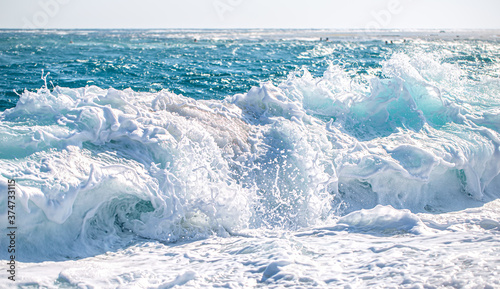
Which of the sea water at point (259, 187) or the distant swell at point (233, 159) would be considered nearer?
the sea water at point (259, 187)

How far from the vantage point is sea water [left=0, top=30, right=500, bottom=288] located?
309cm

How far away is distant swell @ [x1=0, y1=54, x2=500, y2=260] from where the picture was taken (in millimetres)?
3887

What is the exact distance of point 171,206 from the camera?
4059 mm

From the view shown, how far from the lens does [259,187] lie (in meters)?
4.72

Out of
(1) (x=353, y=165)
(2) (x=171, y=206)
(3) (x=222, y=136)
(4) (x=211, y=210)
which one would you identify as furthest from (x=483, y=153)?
(2) (x=171, y=206)

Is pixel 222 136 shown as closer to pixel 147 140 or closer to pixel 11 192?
pixel 147 140

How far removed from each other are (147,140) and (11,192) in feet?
5.29

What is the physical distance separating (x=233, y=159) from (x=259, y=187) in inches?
21.3

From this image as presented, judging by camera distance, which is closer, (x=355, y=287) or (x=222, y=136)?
(x=355, y=287)

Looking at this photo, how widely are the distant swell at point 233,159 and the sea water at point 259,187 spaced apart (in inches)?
0.8

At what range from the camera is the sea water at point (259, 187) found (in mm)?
3090

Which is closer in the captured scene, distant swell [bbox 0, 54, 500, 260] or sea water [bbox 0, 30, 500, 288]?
sea water [bbox 0, 30, 500, 288]

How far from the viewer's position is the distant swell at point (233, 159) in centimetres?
389

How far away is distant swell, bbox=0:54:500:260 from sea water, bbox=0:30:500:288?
0.8 inches
